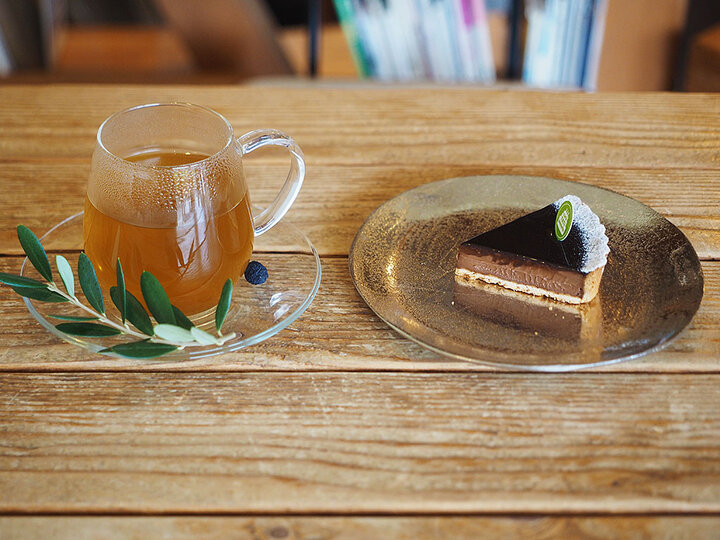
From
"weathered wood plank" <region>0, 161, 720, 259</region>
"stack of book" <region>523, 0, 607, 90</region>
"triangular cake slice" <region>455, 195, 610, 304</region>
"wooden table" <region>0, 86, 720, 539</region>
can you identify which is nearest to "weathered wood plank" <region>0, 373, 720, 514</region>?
"wooden table" <region>0, 86, 720, 539</region>

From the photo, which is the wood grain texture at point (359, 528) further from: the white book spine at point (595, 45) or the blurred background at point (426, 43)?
the white book spine at point (595, 45)

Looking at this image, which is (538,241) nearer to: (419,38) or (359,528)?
(359,528)

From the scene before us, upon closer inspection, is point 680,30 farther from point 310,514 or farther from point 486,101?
point 310,514

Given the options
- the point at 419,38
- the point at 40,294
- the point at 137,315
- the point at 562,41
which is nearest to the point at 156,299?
the point at 137,315

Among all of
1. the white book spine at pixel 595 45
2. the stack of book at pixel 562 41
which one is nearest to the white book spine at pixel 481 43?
the stack of book at pixel 562 41

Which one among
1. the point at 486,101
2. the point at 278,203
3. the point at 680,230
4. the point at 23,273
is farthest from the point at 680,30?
the point at 23,273

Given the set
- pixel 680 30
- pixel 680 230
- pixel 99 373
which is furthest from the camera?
pixel 680 30
